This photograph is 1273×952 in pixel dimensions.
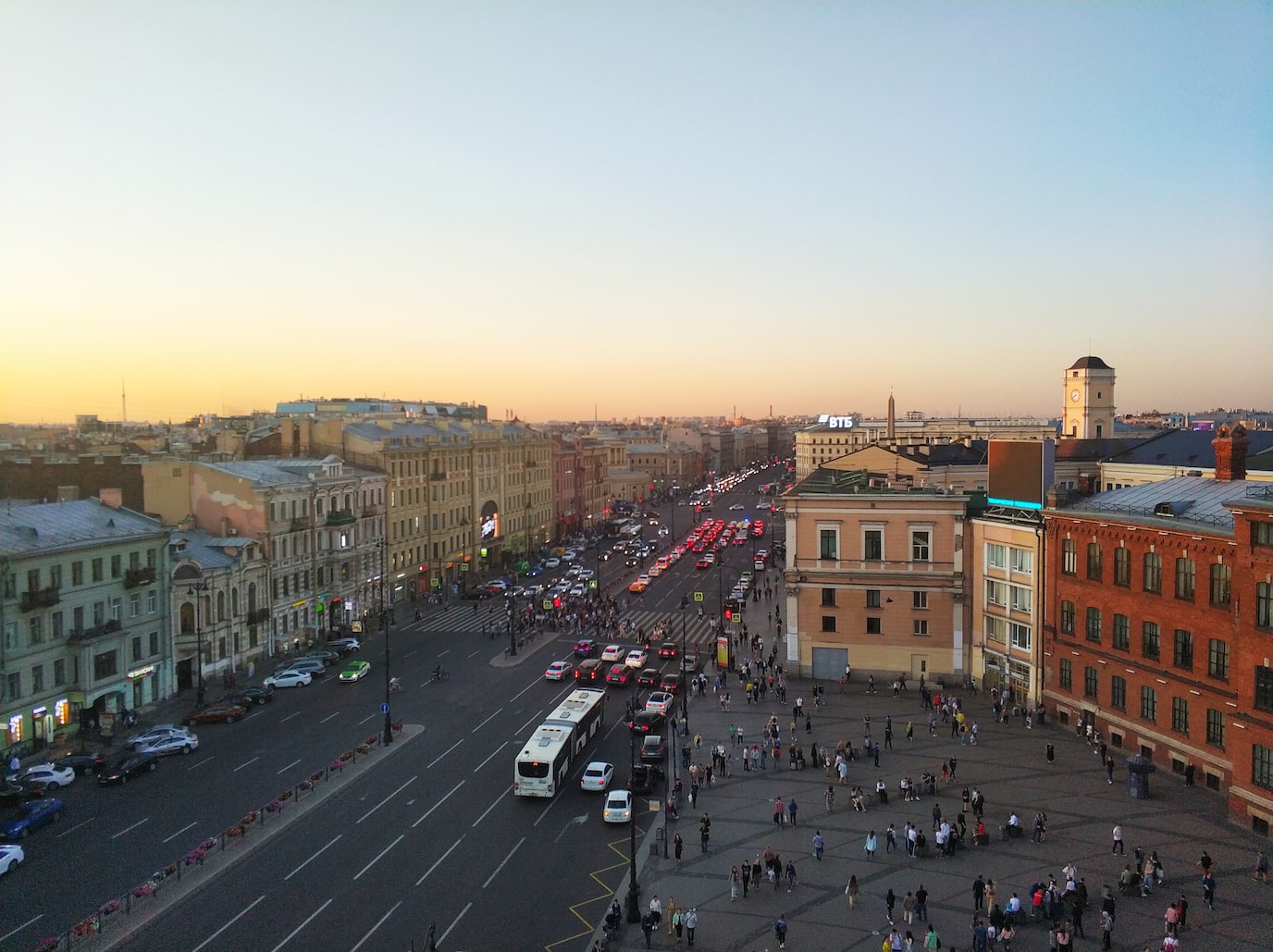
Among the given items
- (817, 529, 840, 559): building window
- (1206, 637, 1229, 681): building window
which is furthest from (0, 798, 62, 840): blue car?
(1206, 637, 1229, 681): building window

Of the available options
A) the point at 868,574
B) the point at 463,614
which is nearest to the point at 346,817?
the point at 868,574

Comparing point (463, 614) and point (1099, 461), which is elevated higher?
point (1099, 461)

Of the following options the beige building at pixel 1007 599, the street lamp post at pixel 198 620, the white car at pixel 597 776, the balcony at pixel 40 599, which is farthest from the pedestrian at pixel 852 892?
the street lamp post at pixel 198 620

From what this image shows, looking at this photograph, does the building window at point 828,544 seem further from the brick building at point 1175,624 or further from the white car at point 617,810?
the white car at point 617,810

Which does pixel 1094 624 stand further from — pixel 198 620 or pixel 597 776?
pixel 198 620

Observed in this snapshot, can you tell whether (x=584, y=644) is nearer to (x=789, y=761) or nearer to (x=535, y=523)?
(x=789, y=761)

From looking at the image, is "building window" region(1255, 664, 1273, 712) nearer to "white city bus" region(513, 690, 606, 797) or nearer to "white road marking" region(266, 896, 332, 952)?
"white city bus" region(513, 690, 606, 797)
